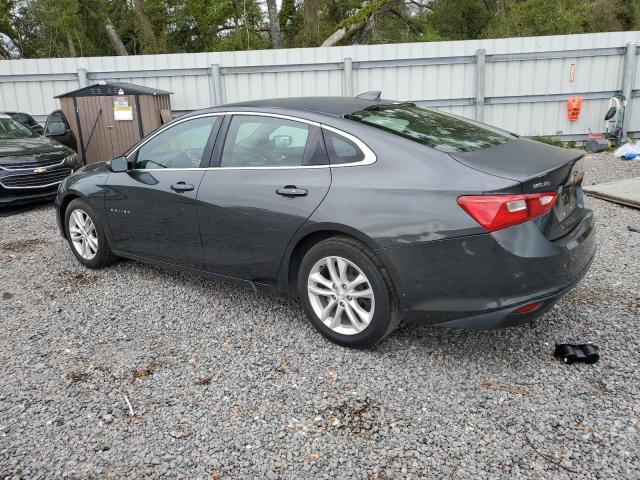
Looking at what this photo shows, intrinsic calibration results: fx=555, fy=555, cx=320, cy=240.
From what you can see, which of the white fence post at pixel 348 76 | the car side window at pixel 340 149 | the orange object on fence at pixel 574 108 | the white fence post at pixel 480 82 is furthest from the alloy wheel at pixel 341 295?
the orange object on fence at pixel 574 108

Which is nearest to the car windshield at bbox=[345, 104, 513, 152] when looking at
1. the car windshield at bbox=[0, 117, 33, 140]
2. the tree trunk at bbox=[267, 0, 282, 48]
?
the car windshield at bbox=[0, 117, 33, 140]

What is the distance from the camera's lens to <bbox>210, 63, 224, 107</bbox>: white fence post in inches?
444

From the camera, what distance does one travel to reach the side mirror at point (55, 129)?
32.6 feet

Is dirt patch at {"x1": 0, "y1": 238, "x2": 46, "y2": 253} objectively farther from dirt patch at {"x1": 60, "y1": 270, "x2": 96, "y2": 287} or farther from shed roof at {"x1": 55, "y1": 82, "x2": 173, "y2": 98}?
shed roof at {"x1": 55, "y1": 82, "x2": 173, "y2": 98}

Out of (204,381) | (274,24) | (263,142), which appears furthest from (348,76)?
(274,24)

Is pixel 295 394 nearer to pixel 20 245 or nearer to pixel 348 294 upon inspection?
pixel 348 294

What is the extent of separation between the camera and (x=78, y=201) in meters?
5.00

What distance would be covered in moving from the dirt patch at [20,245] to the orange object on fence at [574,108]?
395 inches

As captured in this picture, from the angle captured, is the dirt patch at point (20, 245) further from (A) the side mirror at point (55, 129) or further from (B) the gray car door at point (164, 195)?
(A) the side mirror at point (55, 129)

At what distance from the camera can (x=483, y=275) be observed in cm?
283

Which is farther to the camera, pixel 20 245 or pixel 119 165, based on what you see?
pixel 20 245

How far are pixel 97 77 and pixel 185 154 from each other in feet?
28.5

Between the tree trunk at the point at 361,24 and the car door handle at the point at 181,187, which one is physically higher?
the tree trunk at the point at 361,24

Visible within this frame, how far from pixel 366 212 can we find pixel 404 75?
9014 millimetres
